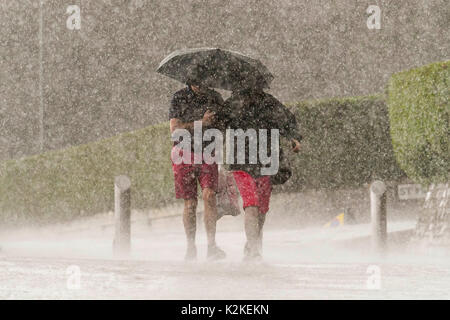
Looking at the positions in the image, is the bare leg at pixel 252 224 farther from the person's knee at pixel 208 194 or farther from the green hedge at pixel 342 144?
the green hedge at pixel 342 144

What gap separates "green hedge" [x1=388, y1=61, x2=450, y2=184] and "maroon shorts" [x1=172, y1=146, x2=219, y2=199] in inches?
160

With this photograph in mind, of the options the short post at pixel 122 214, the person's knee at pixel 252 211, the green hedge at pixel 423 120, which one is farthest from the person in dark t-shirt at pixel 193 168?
the green hedge at pixel 423 120

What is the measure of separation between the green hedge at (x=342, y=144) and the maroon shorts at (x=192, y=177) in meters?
6.73

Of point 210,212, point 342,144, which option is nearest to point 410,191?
point 342,144

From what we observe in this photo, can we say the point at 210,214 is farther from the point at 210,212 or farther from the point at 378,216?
the point at 378,216

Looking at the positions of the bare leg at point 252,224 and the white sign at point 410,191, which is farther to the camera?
the white sign at point 410,191

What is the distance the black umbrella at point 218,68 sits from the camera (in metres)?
9.31

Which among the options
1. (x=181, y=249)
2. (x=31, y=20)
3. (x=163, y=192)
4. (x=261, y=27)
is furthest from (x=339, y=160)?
(x=31, y=20)

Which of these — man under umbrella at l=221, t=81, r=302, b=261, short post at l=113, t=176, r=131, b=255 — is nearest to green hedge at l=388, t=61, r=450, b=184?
man under umbrella at l=221, t=81, r=302, b=261

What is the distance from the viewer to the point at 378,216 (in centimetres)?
1101

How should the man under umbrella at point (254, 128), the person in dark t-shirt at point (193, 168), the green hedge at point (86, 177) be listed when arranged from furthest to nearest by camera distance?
the green hedge at point (86, 177) < the person in dark t-shirt at point (193, 168) < the man under umbrella at point (254, 128)

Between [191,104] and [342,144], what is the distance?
A: 7.48 m
